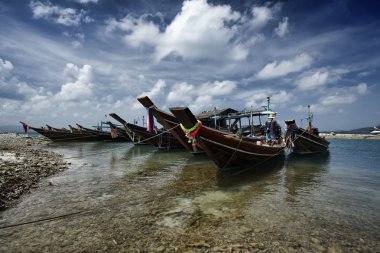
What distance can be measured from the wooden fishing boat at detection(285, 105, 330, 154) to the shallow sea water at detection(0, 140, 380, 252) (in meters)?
8.12

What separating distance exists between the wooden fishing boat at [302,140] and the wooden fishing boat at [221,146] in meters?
4.85

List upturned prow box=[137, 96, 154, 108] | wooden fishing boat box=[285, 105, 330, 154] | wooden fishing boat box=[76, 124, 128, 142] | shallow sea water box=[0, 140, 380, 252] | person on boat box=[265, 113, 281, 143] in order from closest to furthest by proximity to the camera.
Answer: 1. shallow sea water box=[0, 140, 380, 252]
2. upturned prow box=[137, 96, 154, 108]
3. person on boat box=[265, 113, 281, 143]
4. wooden fishing boat box=[285, 105, 330, 154]
5. wooden fishing boat box=[76, 124, 128, 142]

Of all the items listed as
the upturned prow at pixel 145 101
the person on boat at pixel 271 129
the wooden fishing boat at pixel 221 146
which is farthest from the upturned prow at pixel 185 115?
the person on boat at pixel 271 129

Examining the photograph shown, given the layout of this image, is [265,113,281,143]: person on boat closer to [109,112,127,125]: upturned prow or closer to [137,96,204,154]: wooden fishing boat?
[137,96,204,154]: wooden fishing boat

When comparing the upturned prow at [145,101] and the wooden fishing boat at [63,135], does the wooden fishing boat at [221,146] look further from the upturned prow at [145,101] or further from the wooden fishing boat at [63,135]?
the wooden fishing boat at [63,135]

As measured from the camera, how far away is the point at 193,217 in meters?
5.58

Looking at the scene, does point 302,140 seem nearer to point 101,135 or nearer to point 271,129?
point 271,129

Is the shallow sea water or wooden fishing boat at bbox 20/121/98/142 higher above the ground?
wooden fishing boat at bbox 20/121/98/142

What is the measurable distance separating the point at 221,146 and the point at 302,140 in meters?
12.4

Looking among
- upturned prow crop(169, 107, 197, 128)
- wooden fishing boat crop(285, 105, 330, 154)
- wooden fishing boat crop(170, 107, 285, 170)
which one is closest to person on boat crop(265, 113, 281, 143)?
wooden fishing boat crop(170, 107, 285, 170)

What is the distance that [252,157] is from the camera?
39.8 feet

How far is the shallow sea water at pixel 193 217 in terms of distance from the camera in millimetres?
4312

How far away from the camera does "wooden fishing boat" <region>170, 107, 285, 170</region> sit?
8.55 metres

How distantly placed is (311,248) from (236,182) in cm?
518
